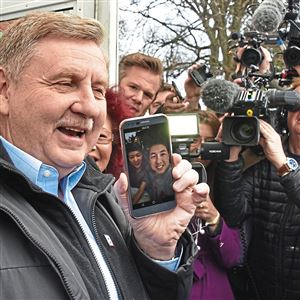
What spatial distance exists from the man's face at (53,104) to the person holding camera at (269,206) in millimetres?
1317

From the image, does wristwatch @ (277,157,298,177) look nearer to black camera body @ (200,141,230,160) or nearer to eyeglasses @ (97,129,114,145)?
black camera body @ (200,141,230,160)

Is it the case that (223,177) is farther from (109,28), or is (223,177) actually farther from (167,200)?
(167,200)

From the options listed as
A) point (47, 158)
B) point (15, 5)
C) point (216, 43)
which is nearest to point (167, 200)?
point (47, 158)

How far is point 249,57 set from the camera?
104 inches

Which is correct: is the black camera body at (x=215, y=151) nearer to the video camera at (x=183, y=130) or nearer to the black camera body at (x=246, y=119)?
the black camera body at (x=246, y=119)

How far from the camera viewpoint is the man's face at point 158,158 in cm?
140

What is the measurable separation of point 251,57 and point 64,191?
63.0 inches

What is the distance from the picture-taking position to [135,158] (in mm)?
1381

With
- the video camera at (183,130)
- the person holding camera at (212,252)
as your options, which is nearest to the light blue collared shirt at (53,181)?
the video camera at (183,130)

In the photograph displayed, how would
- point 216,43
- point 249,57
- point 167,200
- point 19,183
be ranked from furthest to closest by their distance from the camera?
1. point 216,43
2. point 249,57
3. point 167,200
4. point 19,183

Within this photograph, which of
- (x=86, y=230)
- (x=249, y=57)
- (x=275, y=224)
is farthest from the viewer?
(x=249, y=57)

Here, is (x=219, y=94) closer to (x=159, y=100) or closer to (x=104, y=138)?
(x=104, y=138)

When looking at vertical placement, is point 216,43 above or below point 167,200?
above

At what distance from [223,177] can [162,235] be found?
1.09 metres
